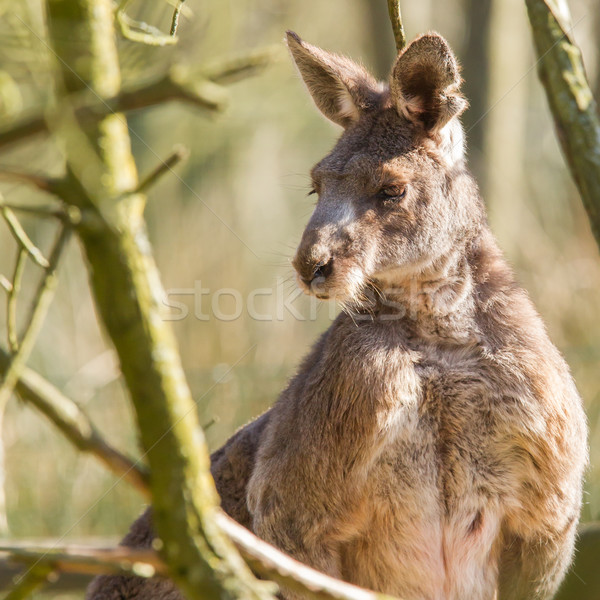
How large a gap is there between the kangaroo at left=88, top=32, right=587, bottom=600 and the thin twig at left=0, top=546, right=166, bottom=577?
6.99 feet

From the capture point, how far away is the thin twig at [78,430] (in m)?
1.73

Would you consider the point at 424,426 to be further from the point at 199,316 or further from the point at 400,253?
the point at 199,316

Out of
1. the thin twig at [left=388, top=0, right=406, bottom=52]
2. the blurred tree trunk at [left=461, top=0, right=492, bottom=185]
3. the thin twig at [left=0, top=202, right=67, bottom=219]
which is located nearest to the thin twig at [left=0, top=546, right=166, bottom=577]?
the thin twig at [left=0, top=202, right=67, bottom=219]

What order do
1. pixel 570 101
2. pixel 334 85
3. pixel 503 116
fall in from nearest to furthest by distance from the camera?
1. pixel 334 85
2. pixel 570 101
3. pixel 503 116

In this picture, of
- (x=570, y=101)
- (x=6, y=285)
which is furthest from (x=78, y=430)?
(x=570, y=101)

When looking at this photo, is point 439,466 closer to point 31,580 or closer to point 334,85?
point 334,85

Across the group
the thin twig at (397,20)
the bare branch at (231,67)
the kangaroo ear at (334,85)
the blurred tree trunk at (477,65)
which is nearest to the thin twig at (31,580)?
the bare branch at (231,67)

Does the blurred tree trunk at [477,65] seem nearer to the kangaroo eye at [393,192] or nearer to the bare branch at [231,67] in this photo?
the kangaroo eye at [393,192]

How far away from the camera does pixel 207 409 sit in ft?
28.2

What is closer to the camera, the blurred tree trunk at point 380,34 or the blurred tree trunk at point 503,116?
the blurred tree trunk at point 503,116

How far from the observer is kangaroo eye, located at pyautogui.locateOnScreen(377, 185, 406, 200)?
400 cm

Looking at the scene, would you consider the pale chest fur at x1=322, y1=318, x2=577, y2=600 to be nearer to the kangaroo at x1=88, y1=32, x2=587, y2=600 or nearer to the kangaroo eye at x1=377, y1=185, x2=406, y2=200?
the kangaroo at x1=88, y1=32, x2=587, y2=600

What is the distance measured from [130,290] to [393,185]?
262 centimetres

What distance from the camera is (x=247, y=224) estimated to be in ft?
56.4
